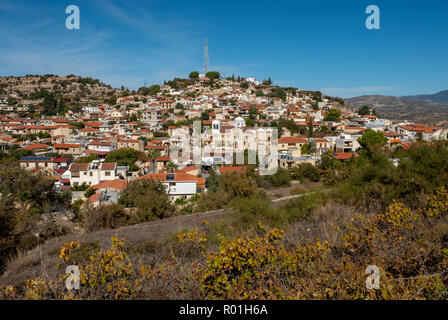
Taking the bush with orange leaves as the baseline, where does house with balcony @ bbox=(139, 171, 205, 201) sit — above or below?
below

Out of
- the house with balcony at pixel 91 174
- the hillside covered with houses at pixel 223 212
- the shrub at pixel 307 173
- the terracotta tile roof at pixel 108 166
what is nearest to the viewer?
the hillside covered with houses at pixel 223 212

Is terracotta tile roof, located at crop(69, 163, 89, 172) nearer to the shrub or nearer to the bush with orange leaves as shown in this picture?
the shrub

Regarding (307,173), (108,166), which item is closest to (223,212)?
(307,173)

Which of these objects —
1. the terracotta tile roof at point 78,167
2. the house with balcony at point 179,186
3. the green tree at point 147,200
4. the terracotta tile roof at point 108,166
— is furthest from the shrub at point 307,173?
the terracotta tile roof at point 78,167

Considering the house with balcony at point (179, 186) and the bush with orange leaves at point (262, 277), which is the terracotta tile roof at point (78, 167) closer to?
the house with balcony at point (179, 186)

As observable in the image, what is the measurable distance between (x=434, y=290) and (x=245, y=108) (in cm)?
4597

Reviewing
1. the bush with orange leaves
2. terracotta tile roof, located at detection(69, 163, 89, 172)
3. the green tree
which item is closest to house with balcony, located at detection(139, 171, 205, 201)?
the green tree

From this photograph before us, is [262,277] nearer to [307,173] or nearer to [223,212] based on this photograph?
[223,212]

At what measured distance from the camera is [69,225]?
12219 millimetres

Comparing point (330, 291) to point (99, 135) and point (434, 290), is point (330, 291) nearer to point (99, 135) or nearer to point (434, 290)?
point (434, 290)

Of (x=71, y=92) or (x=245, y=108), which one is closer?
(x=245, y=108)

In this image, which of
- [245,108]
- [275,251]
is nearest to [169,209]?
[275,251]
